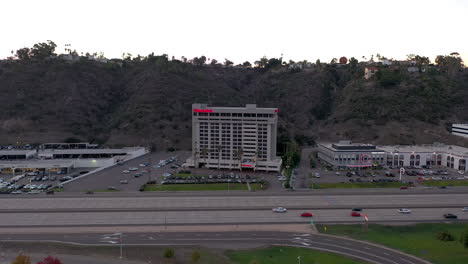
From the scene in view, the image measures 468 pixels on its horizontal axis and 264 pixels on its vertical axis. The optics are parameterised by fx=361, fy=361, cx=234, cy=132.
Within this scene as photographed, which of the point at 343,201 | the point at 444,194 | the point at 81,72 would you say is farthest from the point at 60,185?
the point at 81,72

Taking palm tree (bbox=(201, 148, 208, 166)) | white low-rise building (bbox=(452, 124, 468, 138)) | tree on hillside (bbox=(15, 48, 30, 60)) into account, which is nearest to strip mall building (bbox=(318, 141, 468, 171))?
white low-rise building (bbox=(452, 124, 468, 138))

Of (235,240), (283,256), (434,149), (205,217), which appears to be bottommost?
(283,256)

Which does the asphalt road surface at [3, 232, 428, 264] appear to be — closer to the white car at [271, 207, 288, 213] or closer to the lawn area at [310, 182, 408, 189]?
the white car at [271, 207, 288, 213]

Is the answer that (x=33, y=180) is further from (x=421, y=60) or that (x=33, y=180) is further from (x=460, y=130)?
(x=421, y=60)

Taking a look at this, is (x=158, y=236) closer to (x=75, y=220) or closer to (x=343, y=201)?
(x=75, y=220)

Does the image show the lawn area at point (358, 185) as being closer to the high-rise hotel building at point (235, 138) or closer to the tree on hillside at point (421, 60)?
the high-rise hotel building at point (235, 138)

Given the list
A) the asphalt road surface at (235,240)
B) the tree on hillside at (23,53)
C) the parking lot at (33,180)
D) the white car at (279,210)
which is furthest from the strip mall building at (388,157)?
the tree on hillside at (23,53)

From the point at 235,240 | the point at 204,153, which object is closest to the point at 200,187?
the point at 204,153
